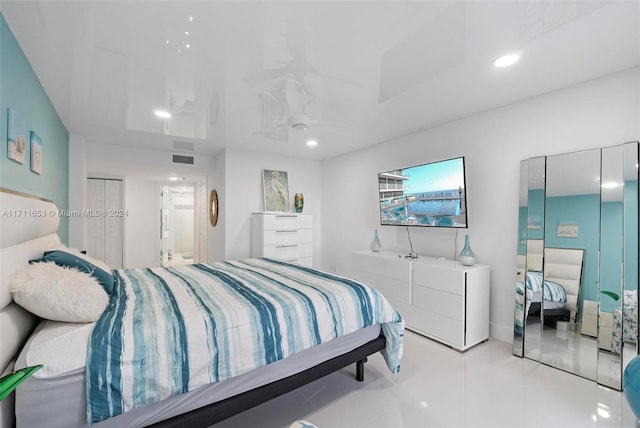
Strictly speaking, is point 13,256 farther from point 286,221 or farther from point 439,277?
point 286,221

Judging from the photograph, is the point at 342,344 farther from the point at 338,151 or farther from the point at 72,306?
the point at 338,151

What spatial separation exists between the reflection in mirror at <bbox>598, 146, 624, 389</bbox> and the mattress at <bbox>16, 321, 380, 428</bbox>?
268 cm

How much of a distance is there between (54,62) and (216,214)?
303 centimetres

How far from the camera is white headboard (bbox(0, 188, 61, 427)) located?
1139mm

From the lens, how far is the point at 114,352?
1.22m

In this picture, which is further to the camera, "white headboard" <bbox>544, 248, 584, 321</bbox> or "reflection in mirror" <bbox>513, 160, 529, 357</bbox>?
"reflection in mirror" <bbox>513, 160, 529, 357</bbox>

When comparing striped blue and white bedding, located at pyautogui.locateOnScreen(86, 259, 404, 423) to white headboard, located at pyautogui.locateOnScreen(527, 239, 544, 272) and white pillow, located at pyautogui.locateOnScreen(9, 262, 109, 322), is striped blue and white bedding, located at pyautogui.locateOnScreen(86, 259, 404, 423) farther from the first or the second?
white headboard, located at pyautogui.locateOnScreen(527, 239, 544, 272)

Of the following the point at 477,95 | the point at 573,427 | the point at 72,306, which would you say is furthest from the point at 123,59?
the point at 573,427

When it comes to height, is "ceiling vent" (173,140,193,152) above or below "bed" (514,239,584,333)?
above

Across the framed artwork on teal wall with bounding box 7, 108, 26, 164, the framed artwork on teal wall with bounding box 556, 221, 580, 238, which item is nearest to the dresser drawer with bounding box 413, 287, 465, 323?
the framed artwork on teal wall with bounding box 556, 221, 580, 238

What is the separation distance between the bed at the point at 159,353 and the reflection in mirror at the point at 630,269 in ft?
5.25

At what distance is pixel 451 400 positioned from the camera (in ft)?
6.39

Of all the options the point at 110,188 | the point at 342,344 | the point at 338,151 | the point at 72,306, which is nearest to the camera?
the point at 72,306

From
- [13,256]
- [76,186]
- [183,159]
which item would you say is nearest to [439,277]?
[13,256]
